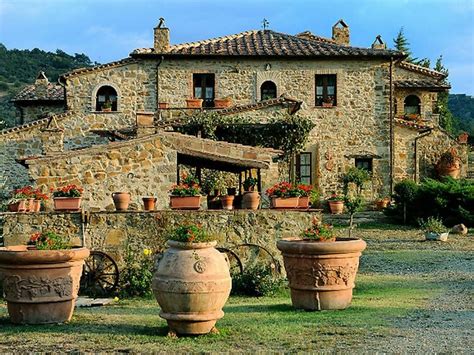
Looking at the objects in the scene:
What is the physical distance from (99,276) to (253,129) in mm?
11886

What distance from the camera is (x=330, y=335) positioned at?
23.4ft

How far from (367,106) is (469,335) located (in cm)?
1949

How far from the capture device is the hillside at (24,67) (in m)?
53.4

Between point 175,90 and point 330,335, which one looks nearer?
point 330,335

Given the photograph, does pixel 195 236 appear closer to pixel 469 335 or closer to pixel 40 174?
pixel 469 335

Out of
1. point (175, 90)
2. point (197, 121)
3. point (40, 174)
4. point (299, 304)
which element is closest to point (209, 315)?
point (299, 304)

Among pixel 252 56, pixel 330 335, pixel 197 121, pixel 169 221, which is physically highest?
pixel 252 56

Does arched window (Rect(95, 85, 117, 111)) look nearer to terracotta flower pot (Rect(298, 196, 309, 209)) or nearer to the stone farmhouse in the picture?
the stone farmhouse

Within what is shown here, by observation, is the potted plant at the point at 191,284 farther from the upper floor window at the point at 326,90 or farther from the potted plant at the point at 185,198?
the upper floor window at the point at 326,90

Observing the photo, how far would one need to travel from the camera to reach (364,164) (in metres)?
26.2

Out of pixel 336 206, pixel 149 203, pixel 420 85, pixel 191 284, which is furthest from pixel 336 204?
pixel 191 284

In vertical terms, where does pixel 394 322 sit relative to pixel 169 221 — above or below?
below

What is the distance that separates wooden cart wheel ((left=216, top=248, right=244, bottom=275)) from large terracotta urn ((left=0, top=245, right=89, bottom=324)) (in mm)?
3651

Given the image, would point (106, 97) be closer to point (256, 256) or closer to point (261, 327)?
point (256, 256)
